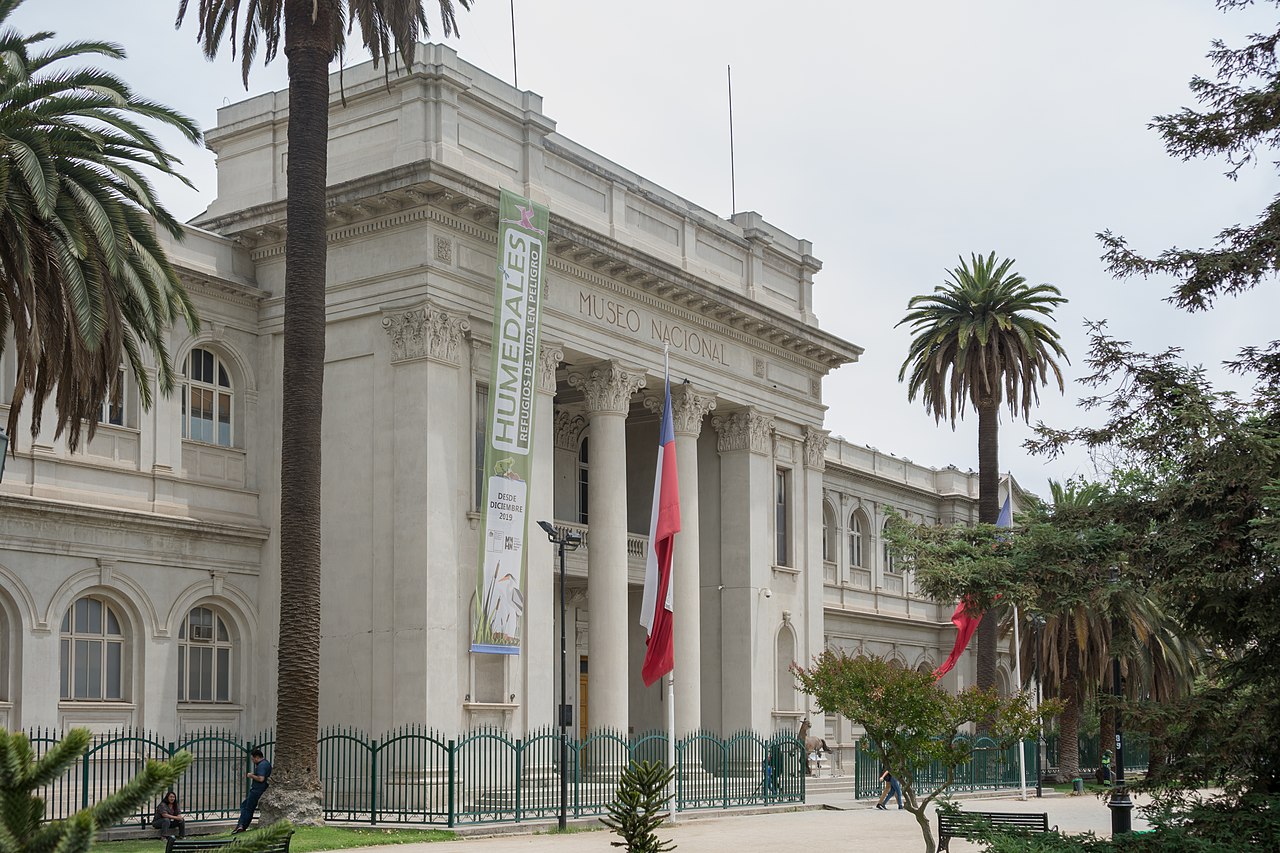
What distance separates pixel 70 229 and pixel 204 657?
13777 mm

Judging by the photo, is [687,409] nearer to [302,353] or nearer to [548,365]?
[548,365]

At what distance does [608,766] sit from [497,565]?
612 centimetres

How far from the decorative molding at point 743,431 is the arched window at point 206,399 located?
14193 millimetres

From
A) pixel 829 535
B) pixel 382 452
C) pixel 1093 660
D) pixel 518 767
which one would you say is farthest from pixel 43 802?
pixel 829 535

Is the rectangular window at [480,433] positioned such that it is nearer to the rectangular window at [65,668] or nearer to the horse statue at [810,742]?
the rectangular window at [65,668]

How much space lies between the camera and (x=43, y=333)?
72.5 feet

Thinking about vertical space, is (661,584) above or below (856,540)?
below

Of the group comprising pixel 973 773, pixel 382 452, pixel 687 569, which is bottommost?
pixel 973 773

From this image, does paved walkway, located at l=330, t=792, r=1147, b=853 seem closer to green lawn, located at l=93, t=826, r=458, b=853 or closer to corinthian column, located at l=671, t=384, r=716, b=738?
green lawn, located at l=93, t=826, r=458, b=853

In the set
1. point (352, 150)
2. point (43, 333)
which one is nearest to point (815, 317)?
point (352, 150)

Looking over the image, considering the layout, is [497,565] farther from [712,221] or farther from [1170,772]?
[1170,772]

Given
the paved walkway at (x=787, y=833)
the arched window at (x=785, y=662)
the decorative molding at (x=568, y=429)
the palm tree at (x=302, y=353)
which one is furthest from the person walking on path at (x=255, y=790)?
the arched window at (x=785, y=662)

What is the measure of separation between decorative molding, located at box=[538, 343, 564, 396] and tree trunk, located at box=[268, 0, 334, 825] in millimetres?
9334

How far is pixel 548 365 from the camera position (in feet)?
115
